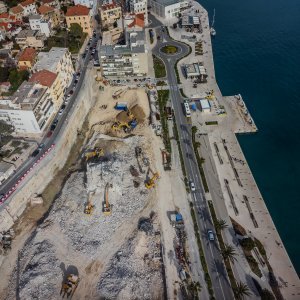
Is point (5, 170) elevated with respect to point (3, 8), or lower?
lower

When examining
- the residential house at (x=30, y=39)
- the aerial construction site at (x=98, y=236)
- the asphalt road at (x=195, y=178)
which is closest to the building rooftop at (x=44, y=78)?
the aerial construction site at (x=98, y=236)

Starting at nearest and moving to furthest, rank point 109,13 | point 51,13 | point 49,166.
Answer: point 49,166, point 51,13, point 109,13

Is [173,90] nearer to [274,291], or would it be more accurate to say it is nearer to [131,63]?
[131,63]

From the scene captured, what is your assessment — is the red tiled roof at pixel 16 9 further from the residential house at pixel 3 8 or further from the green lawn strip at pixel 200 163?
the green lawn strip at pixel 200 163

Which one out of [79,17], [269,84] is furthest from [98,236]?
[79,17]

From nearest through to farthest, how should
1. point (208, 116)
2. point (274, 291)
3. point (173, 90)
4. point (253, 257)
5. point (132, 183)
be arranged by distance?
point (274, 291), point (253, 257), point (132, 183), point (208, 116), point (173, 90)

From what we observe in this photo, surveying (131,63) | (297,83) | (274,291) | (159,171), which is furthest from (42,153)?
(297,83)

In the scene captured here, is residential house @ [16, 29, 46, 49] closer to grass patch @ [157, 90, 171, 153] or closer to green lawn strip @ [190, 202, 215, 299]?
grass patch @ [157, 90, 171, 153]

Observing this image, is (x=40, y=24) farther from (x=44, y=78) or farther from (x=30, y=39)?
(x=44, y=78)
